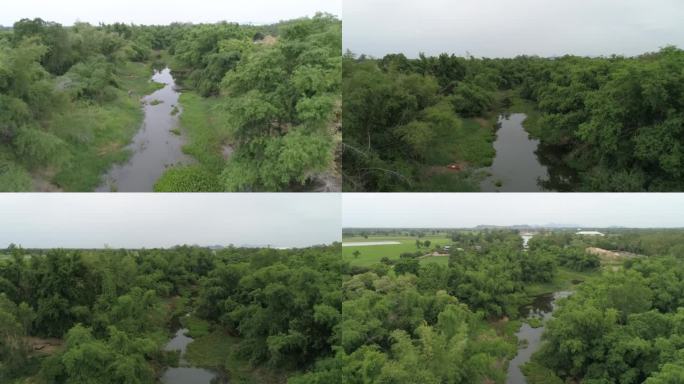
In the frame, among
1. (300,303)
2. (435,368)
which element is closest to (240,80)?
(300,303)

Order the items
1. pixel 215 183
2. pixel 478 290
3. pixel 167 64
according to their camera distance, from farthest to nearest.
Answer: pixel 478 290
pixel 167 64
pixel 215 183

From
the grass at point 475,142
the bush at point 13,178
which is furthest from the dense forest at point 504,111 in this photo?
the bush at point 13,178

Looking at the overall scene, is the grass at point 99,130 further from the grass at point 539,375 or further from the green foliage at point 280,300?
the grass at point 539,375

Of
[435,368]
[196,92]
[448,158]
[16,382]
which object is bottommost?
→ [16,382]

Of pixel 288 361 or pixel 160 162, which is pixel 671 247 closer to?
pixel 288 361

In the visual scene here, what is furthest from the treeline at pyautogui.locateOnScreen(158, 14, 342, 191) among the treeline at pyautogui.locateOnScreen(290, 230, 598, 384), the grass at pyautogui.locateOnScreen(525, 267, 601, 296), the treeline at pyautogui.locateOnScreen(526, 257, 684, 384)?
the treeline at pyautogui.locateOnScreen(526, 257, 684, 384)

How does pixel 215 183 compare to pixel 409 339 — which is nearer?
pixel 215 183

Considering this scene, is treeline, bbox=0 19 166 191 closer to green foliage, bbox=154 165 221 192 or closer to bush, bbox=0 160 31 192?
bush, bbox=0 160 31 192

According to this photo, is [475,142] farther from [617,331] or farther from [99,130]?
[99,130]
